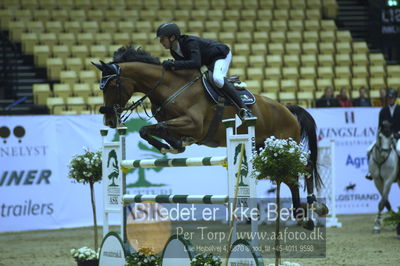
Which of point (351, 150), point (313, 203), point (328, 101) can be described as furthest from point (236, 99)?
point (328, 101)

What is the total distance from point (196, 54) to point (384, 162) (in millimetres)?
4709

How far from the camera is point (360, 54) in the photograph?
1600 centimetres

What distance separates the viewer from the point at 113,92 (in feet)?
21.9

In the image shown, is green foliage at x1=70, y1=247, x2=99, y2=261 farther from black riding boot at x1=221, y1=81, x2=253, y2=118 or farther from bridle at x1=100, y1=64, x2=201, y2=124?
black riding boot at x1=221, y1=81, x2=253, y2=118

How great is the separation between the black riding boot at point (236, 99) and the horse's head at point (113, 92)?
1060mm

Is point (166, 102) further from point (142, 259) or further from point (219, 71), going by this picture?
point (142, 259)

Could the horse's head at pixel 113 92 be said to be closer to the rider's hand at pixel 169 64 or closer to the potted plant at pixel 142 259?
the rider's hand at pixel 169 64

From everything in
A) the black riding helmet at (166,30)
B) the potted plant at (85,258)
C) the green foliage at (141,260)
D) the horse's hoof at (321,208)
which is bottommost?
the potted plant at (85,258)

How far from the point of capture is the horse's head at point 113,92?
6.57m

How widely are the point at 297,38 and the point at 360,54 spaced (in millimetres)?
1483

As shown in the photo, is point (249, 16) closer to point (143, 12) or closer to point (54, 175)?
point (143, 12)

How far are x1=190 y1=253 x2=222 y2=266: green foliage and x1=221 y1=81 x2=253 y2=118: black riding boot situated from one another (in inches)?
81.7

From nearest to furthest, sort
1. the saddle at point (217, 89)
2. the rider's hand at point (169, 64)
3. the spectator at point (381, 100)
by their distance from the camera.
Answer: the rider's hand at point (169, 64)
the saddle at point (217, 89)
the spectator at point (381, 100)

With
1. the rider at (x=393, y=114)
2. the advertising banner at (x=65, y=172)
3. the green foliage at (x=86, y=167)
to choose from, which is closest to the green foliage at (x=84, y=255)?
the green foliage at (x=86, y=167)
